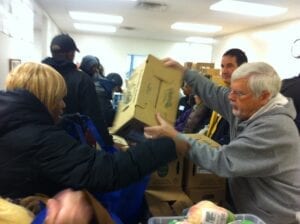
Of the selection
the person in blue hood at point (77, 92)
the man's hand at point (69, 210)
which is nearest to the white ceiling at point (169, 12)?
the person in blue hood at point (77, 92)

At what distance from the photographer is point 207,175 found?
1.81 metres

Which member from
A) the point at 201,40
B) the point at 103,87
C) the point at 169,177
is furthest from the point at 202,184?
the point at 201,40

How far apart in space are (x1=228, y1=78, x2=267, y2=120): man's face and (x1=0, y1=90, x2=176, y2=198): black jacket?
58 cm

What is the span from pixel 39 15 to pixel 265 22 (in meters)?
4.35

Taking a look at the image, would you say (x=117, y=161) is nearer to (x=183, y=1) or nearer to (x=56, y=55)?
Answer: (x=56, y=55)

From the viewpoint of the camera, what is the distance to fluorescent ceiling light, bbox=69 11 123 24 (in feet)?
22.0

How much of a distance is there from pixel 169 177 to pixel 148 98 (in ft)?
1.76

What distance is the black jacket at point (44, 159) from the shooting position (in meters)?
1.04

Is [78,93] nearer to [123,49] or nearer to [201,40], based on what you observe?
[201,40]

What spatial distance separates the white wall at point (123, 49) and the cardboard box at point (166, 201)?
917 cm

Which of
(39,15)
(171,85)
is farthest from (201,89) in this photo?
(39,15)

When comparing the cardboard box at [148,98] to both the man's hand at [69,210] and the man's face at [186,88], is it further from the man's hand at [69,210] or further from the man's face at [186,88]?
→ the man's hand at [69,210]

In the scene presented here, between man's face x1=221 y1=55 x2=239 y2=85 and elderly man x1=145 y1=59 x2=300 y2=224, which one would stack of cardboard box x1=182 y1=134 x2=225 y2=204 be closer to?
elderly man x1=145 y1=59 x2=300 y2=224

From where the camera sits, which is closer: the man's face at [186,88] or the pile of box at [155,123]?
the pile of box at [155,123]
